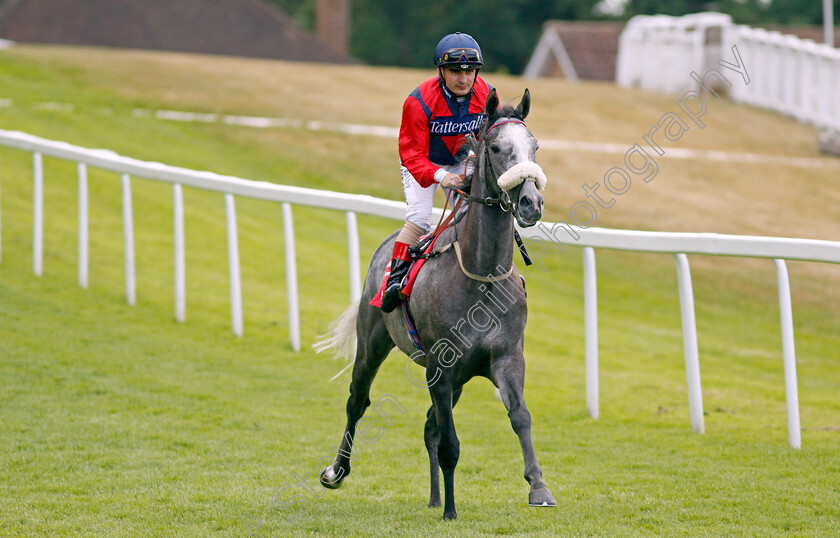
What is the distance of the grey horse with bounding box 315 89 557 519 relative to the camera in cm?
427

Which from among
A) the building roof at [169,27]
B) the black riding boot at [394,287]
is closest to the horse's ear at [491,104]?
the black riding boot at [394,287]

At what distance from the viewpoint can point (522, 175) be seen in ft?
13.4

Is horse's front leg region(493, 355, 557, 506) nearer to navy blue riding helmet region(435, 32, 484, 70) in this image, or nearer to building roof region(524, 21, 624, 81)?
navy blue riding helmet region(435, 32, 484, 70)

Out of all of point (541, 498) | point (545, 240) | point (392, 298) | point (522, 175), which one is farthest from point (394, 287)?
point (545, 240)

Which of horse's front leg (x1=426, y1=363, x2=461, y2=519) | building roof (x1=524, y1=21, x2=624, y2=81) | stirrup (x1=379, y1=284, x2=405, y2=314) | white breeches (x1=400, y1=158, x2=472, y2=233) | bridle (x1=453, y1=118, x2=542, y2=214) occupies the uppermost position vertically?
bridle (x1=453, y1=118, x2=542, y2=214)

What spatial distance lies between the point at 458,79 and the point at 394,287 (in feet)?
3.52

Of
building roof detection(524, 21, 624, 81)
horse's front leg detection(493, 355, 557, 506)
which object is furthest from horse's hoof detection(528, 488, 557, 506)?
building roof detection(524, 21, 624, 81)

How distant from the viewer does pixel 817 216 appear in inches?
692

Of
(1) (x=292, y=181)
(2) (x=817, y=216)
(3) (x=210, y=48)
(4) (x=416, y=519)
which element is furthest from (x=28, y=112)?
(3) (x=210, y=48)

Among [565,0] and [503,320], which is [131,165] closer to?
[503,320]

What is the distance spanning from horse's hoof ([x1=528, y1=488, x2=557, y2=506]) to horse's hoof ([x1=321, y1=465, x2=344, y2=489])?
1.53 meters

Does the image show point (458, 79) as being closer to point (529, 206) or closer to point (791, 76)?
point (529, 206)

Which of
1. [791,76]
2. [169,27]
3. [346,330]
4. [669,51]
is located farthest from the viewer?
[169,27]

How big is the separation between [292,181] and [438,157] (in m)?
12.1
